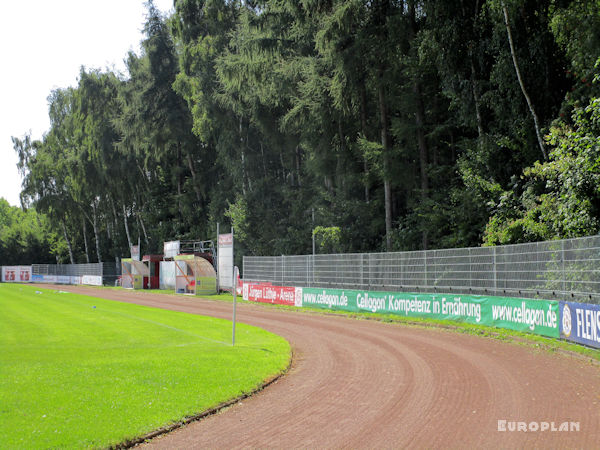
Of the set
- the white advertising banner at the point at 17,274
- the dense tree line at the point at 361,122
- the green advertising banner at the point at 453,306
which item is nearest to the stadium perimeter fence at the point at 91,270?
the white advertising banner at the point at 17,274

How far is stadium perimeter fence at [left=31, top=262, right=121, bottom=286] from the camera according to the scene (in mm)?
66562

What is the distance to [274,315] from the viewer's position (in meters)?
25.6

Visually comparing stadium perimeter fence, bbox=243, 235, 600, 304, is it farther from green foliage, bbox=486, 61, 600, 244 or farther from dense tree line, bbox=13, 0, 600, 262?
dense tree line, bbox=13, 0, 600, 262

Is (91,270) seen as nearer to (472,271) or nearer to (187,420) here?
(472,271)

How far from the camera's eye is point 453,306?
20.1 meters

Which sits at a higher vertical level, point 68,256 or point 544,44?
point 544,44

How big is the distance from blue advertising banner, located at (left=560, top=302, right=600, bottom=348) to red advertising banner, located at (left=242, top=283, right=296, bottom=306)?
17592 millimetres

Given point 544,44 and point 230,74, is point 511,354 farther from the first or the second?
point 230,74

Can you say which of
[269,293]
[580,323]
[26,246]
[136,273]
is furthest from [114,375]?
[26,246]

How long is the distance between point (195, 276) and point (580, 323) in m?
31.6

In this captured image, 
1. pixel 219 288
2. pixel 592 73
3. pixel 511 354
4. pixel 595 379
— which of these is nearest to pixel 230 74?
pixel 219 288

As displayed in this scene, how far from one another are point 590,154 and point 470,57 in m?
9.81

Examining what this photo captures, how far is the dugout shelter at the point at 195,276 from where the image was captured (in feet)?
135

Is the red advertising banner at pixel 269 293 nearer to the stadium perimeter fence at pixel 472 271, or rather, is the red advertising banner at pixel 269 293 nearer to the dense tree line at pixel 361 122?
the stadium perimeter fence at pixel 472 271
